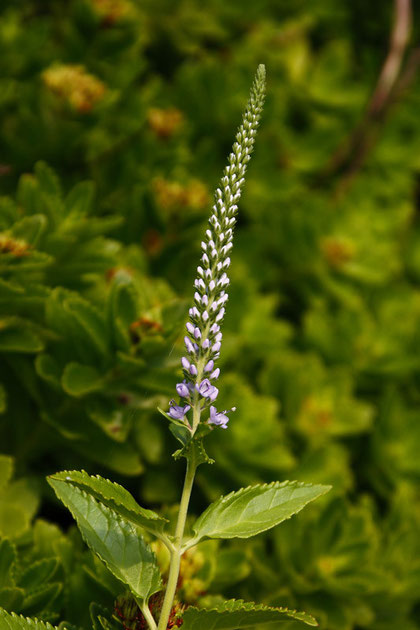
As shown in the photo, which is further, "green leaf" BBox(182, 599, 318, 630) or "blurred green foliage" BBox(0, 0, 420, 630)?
"blurred green foliage" BBox(0, 0, 420, 630)

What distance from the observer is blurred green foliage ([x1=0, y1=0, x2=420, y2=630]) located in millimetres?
1354

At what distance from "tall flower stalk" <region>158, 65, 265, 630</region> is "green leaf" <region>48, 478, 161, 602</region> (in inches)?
1.9

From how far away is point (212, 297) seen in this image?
2.80 ft

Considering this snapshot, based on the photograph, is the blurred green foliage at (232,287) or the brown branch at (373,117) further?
the brown branch at (373,117)

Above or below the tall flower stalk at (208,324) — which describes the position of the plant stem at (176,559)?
below

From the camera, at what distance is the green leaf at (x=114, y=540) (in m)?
0.87

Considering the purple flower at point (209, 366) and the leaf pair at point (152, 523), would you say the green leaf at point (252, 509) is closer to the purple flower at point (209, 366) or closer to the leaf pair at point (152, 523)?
the leaf pair at point (152, 523)

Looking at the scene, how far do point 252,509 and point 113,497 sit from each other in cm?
21

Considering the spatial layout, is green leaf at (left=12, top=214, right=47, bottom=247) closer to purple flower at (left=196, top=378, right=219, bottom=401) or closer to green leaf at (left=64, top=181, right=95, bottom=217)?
green leaf at (left=64, top=181, right=95, bottom=217)

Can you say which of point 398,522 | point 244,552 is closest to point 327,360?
point 398,522

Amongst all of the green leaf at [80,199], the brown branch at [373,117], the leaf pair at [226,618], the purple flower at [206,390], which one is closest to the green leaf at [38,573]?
the leaf pair at [226,618]

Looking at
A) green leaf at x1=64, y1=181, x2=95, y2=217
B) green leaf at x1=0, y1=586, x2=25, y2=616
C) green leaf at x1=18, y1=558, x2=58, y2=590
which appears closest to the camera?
green leaf at x1=0, y1=586, x2=25, y2=616

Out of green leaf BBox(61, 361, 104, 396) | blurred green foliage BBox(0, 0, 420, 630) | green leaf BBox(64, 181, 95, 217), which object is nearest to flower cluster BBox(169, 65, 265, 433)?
blurred green foliage BBox(0, 0, 420, 630)

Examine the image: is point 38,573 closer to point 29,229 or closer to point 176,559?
point 176,559
